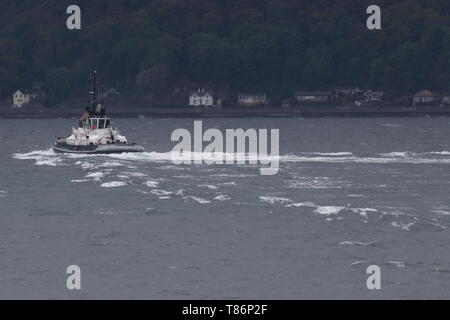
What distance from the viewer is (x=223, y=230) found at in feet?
248

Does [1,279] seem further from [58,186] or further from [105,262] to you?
[58,186]

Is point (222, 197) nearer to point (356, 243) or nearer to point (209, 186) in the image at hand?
point (209, 186)

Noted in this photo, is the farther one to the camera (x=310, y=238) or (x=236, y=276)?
(x=310, y=238)

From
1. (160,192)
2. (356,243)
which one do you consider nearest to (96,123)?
(160,192)

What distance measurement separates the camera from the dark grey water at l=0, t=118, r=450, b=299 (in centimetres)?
6053

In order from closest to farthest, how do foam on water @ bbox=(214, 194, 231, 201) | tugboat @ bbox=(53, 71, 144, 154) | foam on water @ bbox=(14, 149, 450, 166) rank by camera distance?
foam on water @ bbox=(214, 194, 231, 201)
foam on water @ bbox=(14, 149, 450, 166)
tugboat @ bbox=(53, 71, 144, 154)

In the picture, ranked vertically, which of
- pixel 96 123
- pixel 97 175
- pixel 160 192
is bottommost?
pixel 97 175

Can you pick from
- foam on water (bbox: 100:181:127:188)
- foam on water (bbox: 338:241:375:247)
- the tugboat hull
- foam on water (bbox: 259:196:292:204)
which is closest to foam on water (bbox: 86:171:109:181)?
foam on water (bbox: 100:181:127:188)

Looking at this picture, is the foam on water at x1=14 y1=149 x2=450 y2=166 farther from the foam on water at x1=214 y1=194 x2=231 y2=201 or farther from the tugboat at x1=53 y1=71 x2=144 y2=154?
the foam on water at x1=214 y1=194 x2=231 y2=201

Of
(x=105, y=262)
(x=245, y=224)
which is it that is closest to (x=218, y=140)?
(x=245, y=224)

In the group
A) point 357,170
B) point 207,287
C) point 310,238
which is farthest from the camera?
point 357,170

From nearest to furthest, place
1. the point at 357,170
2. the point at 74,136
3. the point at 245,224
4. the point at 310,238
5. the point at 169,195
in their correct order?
the point at 310,238
the point at 245,224
the point at 169,195
the point at 357,170
the point at 74,136

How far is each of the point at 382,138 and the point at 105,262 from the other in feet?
411

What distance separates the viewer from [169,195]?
93812 millimetres
